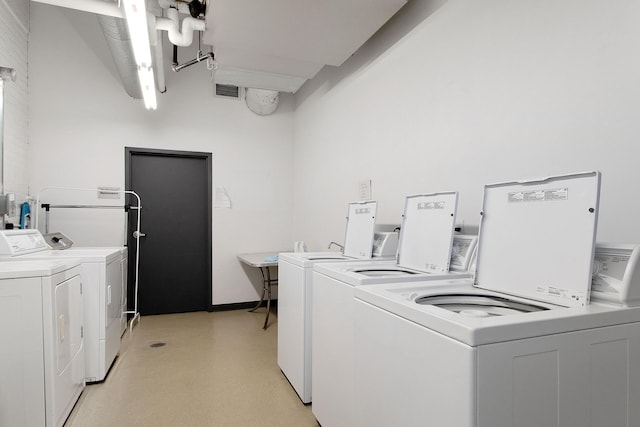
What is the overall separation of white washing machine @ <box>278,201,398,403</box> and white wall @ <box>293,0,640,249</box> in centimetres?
22

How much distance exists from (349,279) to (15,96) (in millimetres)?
3869

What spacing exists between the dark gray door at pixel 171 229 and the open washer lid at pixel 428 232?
10.1 ft

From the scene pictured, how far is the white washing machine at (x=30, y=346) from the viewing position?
5.63 feet

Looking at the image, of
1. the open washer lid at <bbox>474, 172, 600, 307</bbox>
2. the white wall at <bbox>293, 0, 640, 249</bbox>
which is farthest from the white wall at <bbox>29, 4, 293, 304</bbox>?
the open washer lid at <bbox>474, 172, 600, 307</bbox>

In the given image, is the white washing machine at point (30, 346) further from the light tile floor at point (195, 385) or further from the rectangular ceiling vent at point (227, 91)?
the rectangular ceiling vent at point (227, 91)

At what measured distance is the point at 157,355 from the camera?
303 cm

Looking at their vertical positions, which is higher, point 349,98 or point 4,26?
point 4,26

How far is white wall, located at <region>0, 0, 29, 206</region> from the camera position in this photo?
123 inches

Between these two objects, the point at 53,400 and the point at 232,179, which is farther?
the point at 232,179

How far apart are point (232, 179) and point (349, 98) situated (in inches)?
80.7

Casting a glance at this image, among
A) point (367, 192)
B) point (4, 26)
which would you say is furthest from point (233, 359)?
point (4, 26)

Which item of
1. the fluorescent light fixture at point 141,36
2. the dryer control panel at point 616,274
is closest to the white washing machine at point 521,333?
the dryer control panel at point 616,274

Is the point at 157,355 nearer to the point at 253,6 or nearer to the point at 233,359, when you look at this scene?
the point at 233,359

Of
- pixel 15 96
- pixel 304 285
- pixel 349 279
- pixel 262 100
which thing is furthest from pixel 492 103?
pixel 15 96
